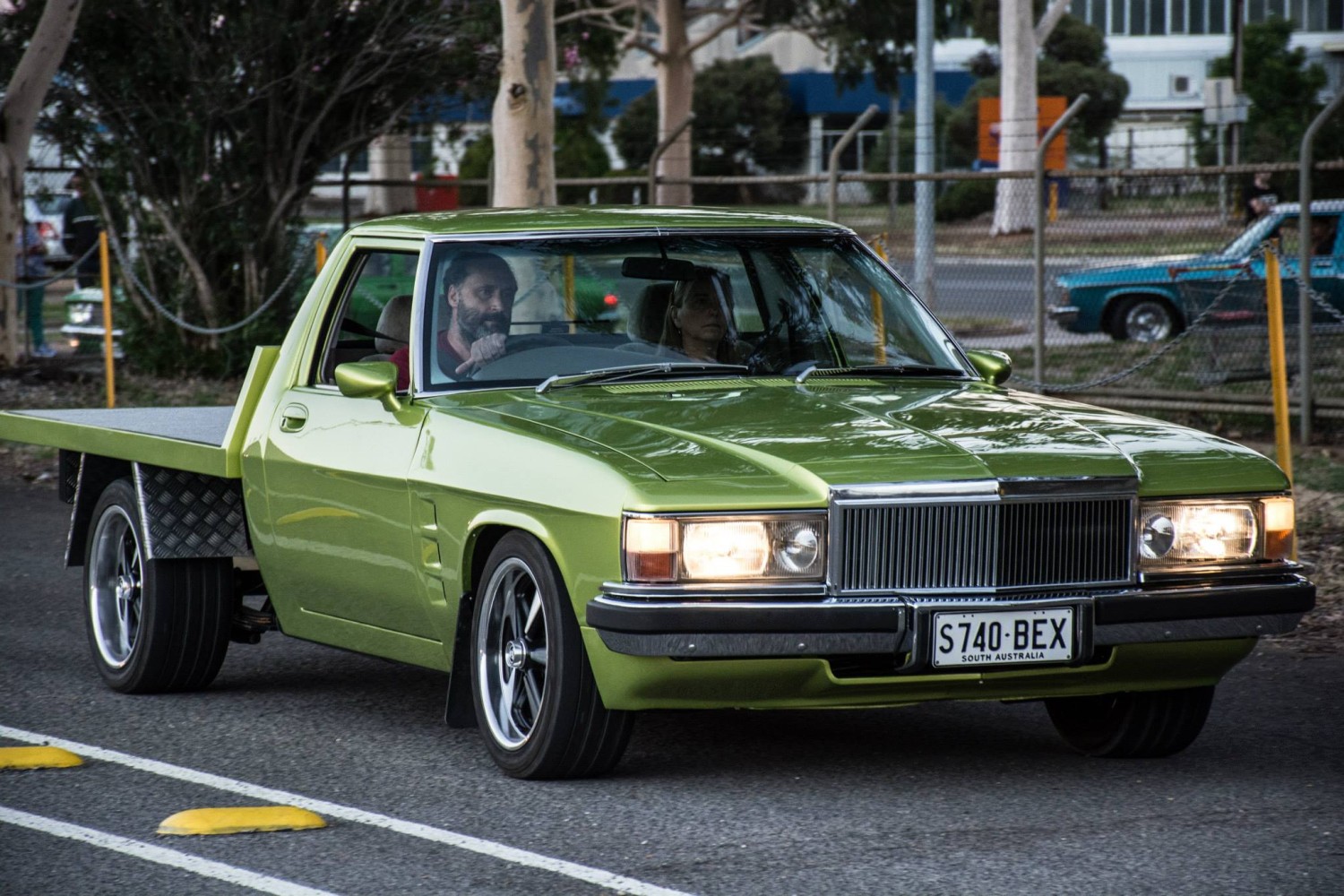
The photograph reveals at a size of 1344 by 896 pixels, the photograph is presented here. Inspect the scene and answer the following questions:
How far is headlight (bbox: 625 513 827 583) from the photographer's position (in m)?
5.39

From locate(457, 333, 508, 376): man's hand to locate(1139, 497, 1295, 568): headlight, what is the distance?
2.01m

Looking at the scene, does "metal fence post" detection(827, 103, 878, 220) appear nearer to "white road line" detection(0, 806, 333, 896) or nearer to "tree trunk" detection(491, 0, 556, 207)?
"tree trunk" detection(491, 0, 556, 207)

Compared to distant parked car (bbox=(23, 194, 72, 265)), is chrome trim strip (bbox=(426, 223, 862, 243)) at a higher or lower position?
lower

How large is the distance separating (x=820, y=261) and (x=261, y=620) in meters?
2.28

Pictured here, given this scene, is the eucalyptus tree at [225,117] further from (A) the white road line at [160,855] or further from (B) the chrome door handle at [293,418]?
(A) the white road line at [160,855]

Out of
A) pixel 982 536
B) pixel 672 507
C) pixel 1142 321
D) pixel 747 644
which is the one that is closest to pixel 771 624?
pixel 747 644

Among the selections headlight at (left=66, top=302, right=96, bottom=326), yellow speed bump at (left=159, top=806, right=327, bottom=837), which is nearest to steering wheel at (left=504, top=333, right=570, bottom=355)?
yellow speed bump at (left=159, top=806, right=327, bottom=837)

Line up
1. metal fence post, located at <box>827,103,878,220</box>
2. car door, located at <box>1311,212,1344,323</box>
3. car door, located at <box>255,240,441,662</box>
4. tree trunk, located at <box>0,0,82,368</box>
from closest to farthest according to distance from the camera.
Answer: car door, located at <box>255,240,441,662</box>, car door, located at <box>1311,212,1344,323</box>, metal fence post, located at <box>827,103,878,220</box>, tree trunk, located at <box>0,0,82,368</box>

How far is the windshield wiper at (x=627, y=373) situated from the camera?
645 cm

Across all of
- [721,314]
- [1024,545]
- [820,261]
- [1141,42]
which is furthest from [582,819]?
[1141,42]

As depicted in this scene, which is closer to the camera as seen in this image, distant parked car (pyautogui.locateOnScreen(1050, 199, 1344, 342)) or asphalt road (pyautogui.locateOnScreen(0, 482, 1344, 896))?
asphalt road (pyautogui.locateOnScreen(0, 482, 1344, 896))

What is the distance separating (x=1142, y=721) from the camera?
20.5 ft

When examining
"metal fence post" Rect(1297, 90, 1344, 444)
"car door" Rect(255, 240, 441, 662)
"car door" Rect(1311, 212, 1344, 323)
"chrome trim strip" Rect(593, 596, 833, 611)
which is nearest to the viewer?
"chrome trim strip" Rect(593, 596, 833, 611)

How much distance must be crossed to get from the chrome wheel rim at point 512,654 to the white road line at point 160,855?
3.45 ft
